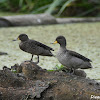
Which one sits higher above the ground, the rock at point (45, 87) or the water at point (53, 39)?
the water at point (53, 39)

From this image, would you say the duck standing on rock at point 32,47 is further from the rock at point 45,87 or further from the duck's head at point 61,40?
the rock at point 45,87

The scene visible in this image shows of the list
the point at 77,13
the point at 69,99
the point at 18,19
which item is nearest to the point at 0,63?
the point at 69,99

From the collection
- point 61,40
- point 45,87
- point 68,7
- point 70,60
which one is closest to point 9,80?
point 45,87

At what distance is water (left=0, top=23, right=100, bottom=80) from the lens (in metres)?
4.34

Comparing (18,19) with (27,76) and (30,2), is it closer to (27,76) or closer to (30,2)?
(30,2)

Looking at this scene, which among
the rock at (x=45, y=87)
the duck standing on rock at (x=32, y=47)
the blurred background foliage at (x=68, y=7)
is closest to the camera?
the rock at (x=45, y=87)

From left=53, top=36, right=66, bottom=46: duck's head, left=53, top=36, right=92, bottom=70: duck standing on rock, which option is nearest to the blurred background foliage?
left=53, top=36, right=66, bottom=46: duck's head

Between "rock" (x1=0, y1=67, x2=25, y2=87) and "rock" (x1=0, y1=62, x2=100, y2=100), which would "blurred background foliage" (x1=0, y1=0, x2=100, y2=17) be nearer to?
"rock" (x1=0, y1=62, x2=100, y2=100)

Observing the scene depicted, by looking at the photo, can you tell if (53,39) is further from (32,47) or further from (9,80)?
(9,80)

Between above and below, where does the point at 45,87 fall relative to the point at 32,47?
below

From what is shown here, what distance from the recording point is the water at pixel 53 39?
434cm

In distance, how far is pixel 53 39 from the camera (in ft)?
20.3

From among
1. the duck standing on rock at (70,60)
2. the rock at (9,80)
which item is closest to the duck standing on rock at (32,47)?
the duck standing on rock at (70,60)

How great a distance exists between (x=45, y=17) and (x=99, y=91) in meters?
5.82
